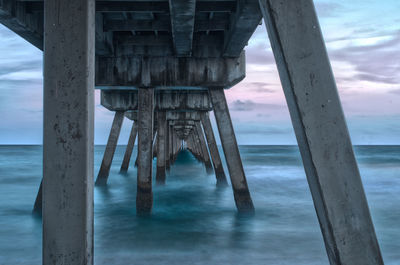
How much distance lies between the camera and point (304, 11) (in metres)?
2.18

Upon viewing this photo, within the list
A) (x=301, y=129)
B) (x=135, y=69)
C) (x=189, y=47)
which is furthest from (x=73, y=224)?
Answer: (x=135, y=69)

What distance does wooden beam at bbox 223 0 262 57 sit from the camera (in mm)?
4633

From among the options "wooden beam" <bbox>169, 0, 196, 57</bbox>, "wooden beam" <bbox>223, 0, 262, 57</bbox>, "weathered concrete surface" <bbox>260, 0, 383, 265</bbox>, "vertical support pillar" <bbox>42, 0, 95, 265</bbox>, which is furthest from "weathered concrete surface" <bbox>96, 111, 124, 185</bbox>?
"weathered concrete surface" <bbox>260, 0, 383, 265</bbox>

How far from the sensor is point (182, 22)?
5.09m

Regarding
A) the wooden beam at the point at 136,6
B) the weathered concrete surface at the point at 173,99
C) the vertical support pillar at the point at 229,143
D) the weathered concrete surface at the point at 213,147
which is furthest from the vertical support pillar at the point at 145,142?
the weathered concrete surface at the point at 213,147

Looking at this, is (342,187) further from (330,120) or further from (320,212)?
(330,120)

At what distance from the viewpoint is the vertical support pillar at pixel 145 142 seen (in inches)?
290

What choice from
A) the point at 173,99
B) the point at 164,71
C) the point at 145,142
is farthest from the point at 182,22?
the point at 173,99

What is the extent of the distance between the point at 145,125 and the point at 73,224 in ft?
16.8

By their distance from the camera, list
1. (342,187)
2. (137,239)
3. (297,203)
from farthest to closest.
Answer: (297,203)
(137,239)
(342,187)

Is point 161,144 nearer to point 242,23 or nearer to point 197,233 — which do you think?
point 197,233

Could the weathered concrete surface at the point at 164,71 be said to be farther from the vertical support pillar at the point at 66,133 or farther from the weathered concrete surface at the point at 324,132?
the weathered concrete surface at the point at 324,132

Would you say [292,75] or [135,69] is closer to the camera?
[292,75]

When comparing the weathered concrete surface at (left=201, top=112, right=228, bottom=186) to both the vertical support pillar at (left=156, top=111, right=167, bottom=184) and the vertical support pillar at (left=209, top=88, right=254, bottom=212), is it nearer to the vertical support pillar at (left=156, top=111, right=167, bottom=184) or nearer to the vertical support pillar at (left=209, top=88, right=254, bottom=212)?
the vertical support pillar at (left=156, top=111, right=167, bottom=184)
